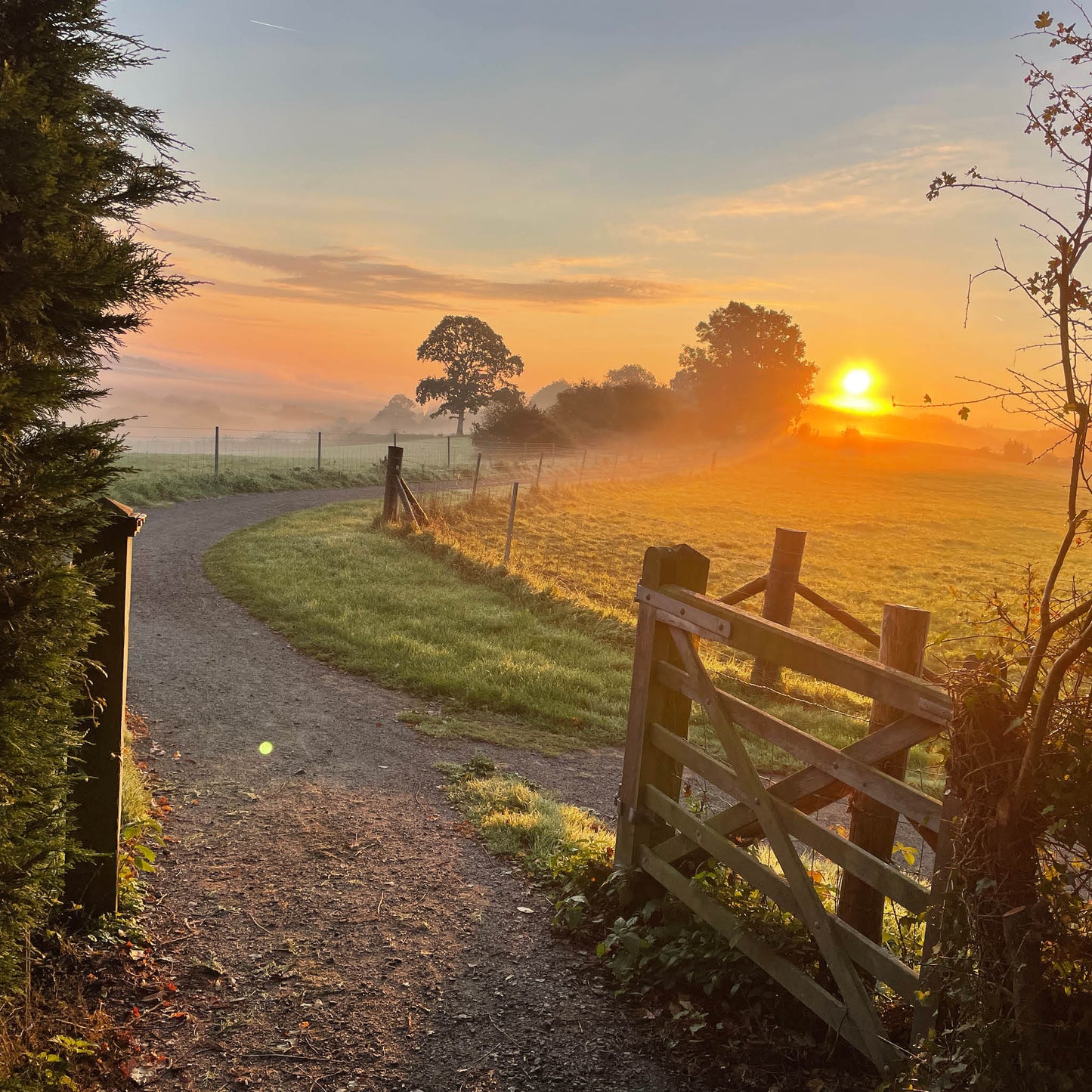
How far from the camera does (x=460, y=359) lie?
2874 inches

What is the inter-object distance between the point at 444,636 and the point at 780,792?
775 centimetres

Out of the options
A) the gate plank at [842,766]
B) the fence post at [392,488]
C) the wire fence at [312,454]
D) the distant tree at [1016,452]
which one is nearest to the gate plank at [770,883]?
the gate plank at [842,766]

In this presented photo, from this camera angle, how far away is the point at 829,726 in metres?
9.53

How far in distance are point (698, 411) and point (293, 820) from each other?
71925 millimetres

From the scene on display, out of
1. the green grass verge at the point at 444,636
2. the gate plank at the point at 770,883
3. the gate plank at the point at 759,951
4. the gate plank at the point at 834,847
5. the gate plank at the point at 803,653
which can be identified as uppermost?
the gate plank at the point at 803,653

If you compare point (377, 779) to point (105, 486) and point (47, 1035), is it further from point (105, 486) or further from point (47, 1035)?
point (105, 486)

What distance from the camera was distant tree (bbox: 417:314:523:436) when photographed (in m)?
72.4

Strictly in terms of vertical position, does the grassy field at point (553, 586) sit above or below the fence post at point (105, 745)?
below

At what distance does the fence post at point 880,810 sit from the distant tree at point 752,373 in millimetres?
72782

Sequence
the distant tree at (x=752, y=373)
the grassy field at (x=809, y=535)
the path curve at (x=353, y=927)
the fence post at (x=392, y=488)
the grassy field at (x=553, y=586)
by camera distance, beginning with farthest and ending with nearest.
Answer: the distant tree at (x=752, y=373), the fence post at (x=392, y=488), the grassy field at (x=809, y=535), the grassy field at (x=553, y=586), the path curve at (x=353, y=927)

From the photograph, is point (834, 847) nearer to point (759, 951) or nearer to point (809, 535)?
point (759, 951)

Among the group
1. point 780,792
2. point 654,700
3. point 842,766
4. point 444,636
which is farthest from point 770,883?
point 444,636

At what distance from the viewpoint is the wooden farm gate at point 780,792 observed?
294cm

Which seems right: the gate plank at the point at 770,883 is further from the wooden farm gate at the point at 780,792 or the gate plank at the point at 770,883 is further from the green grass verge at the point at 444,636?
the green grass verge at the point at 444,636
